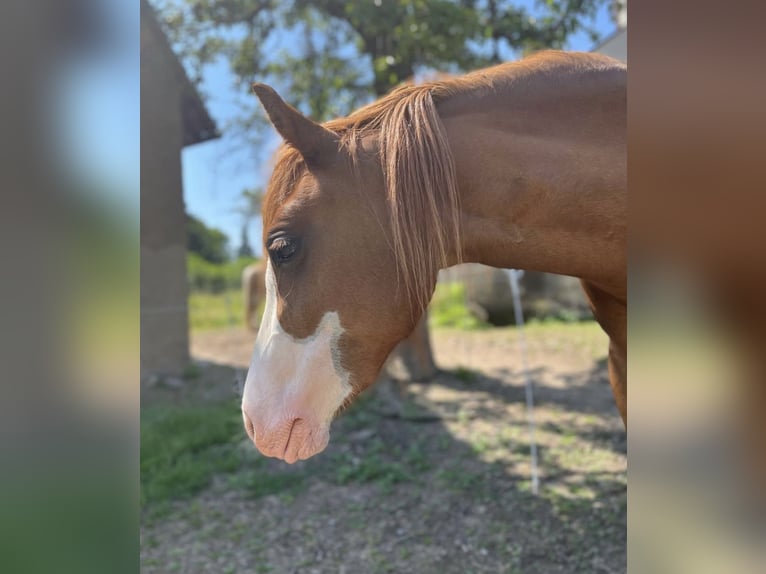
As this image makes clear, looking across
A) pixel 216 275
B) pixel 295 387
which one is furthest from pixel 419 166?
pixel 216 275

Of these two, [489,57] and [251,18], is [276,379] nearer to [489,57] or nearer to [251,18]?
[489,57]

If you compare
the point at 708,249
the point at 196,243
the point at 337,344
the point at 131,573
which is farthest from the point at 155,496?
the point at 196,243

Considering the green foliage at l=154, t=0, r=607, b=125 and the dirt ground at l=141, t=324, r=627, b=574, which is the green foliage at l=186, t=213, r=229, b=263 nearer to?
the green foliage at l=154, t=0, r=607, b=125

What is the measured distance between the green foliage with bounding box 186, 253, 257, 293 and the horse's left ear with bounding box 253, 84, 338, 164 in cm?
1364

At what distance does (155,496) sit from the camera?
11.2 ft

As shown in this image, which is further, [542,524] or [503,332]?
[503,332]

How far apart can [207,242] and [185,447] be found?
8.72 metres

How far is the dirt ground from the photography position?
273 centimetres

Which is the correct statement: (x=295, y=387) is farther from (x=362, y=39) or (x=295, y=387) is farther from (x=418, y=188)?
(x=362, y=39)

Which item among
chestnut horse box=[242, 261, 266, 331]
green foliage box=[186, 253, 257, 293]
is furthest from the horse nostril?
green foliage box=[186, 253, 257, 293]

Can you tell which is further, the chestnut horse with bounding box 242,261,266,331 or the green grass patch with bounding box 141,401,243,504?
the chestnut horse with bounding box 242,261,266,331

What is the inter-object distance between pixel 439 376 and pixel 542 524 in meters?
2.90

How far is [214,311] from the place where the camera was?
1330cm

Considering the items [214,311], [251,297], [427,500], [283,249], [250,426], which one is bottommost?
[427,500]
